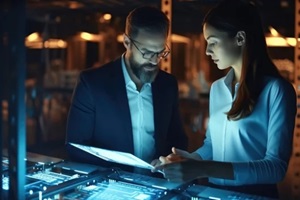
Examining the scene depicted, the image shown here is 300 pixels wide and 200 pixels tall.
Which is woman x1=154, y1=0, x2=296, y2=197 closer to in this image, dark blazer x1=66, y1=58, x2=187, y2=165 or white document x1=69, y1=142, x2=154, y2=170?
white document x1=69, y1=142, x2=154, y2=170

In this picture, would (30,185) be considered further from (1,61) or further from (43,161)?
(1,61)

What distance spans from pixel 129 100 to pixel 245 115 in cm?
46

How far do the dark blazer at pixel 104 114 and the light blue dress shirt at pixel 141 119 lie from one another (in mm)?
18

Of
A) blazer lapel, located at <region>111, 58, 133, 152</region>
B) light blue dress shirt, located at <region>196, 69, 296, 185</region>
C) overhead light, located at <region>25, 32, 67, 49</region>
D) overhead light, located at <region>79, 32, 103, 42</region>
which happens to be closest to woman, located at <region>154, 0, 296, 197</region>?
light blue dress shirt, located at <region>196, 69, 296, 185</region>

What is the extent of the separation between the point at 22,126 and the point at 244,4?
2.11 ft

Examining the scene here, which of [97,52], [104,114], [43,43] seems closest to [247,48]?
[104,114]

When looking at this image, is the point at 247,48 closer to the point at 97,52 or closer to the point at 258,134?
the point at 258,134

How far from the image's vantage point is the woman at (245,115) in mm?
1018

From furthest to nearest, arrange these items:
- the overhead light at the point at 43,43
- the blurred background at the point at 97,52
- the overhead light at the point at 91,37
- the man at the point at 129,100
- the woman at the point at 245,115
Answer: the overhead light at the point at 91,37 → the overhead light at the point at 43,43 → the blurred background at the point at 97,52 → the man at the point at 129,100 → the woman at the point at 245,115

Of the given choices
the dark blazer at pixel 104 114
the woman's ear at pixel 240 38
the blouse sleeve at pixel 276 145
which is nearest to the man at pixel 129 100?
the dark blazer at pixel 104 114

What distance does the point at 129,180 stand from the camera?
3.71 feet

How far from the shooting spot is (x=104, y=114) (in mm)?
1448

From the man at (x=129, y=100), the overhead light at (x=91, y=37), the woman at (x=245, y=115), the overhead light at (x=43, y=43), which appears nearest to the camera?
the woman at (x=245, y=115)

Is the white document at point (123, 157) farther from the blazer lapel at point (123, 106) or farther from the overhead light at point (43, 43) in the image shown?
the overhead light at point (43, 43)
